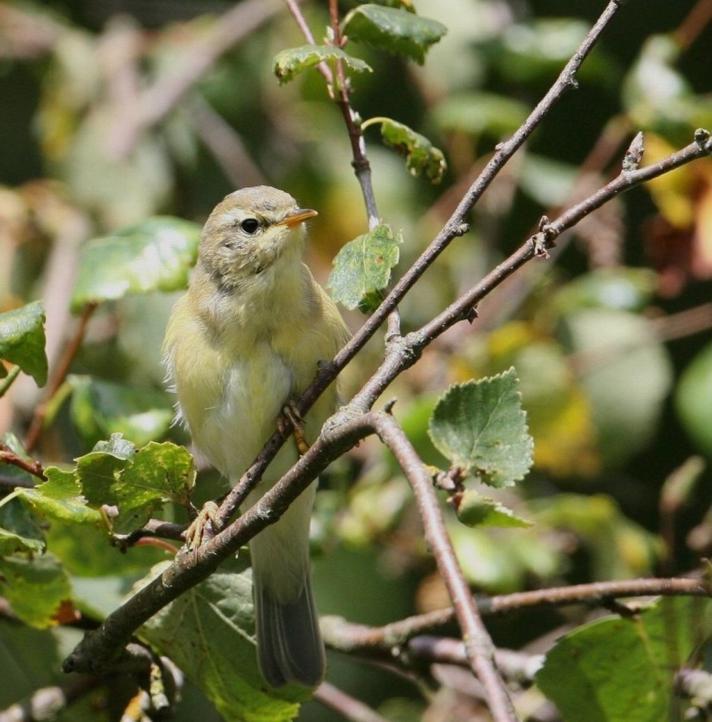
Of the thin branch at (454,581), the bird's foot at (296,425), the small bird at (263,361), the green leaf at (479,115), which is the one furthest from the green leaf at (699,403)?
the thin branch at (454,581)

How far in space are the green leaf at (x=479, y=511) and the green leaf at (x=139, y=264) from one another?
117cm

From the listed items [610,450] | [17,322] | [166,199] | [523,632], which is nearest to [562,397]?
[610,450]

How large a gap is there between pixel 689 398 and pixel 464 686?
1.12 meters

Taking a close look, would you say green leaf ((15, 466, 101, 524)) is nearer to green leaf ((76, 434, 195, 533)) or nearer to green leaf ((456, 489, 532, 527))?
green leaf ((76, 434, 195, 533))

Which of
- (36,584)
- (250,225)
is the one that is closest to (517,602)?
(36,584)

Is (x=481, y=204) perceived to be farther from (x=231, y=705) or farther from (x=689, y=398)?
(x=231, y=705)

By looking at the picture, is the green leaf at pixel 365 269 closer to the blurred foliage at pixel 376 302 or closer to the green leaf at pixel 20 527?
the blurred foliage at pixel 376 302

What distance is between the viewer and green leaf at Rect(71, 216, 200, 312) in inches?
107

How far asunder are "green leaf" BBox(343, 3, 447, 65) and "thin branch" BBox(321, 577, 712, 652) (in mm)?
1021

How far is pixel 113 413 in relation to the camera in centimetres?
279

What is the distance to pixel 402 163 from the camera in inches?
197

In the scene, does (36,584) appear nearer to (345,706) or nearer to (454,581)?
(345,706)

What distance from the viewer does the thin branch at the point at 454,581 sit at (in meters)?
1.14

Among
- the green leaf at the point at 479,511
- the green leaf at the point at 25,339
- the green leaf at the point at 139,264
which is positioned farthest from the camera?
the green leaf at the point at 139,264
